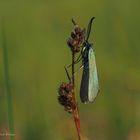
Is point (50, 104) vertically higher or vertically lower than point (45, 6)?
lower

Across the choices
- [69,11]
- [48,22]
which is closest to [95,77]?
[48,22]

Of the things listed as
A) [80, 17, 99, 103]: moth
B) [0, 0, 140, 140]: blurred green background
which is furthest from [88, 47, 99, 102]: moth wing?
[0, 0, 140, 140]: blurred green background

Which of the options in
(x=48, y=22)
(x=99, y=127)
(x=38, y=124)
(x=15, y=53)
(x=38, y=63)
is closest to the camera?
(x=38, y=124)

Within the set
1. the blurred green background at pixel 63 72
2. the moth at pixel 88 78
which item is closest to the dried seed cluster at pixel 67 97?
the moth at pixel 88 78

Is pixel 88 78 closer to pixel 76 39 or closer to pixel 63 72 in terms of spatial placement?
pixel 76 39

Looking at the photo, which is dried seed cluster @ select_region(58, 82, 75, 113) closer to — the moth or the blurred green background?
the moth

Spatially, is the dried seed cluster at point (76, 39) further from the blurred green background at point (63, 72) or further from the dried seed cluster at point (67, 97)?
the blurred green background at point (63, 72)

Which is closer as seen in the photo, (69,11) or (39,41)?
(39,41)

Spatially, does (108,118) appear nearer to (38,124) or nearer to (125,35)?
(38,124)
